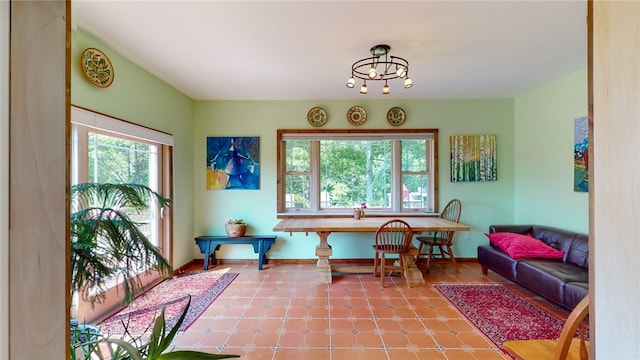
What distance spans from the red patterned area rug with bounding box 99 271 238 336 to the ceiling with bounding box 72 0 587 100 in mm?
2251

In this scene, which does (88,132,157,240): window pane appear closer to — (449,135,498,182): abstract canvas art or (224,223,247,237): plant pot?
(224,223,247,237): plant pot

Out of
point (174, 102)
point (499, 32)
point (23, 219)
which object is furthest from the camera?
point (174, 102)

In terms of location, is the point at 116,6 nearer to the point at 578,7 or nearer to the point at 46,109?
the point at 46,109

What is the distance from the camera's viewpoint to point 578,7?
2045mm

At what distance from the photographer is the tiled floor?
6.88 feet

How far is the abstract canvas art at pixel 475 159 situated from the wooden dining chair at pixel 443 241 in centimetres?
46

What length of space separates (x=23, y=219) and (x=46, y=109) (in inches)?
7.1

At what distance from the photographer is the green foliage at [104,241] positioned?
109 centimetres

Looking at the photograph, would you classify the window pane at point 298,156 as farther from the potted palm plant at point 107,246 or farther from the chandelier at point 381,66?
the potted palm plant at point 107,246

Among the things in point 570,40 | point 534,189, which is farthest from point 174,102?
point 534,189

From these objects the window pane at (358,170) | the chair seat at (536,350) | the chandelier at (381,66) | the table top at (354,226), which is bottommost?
the chair seat at (536,350)

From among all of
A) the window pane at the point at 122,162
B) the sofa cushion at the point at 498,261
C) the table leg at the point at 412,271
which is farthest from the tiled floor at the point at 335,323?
the window pane at the point at 122,162

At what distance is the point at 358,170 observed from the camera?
4469 mm

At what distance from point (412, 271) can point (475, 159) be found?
206 centimetres
